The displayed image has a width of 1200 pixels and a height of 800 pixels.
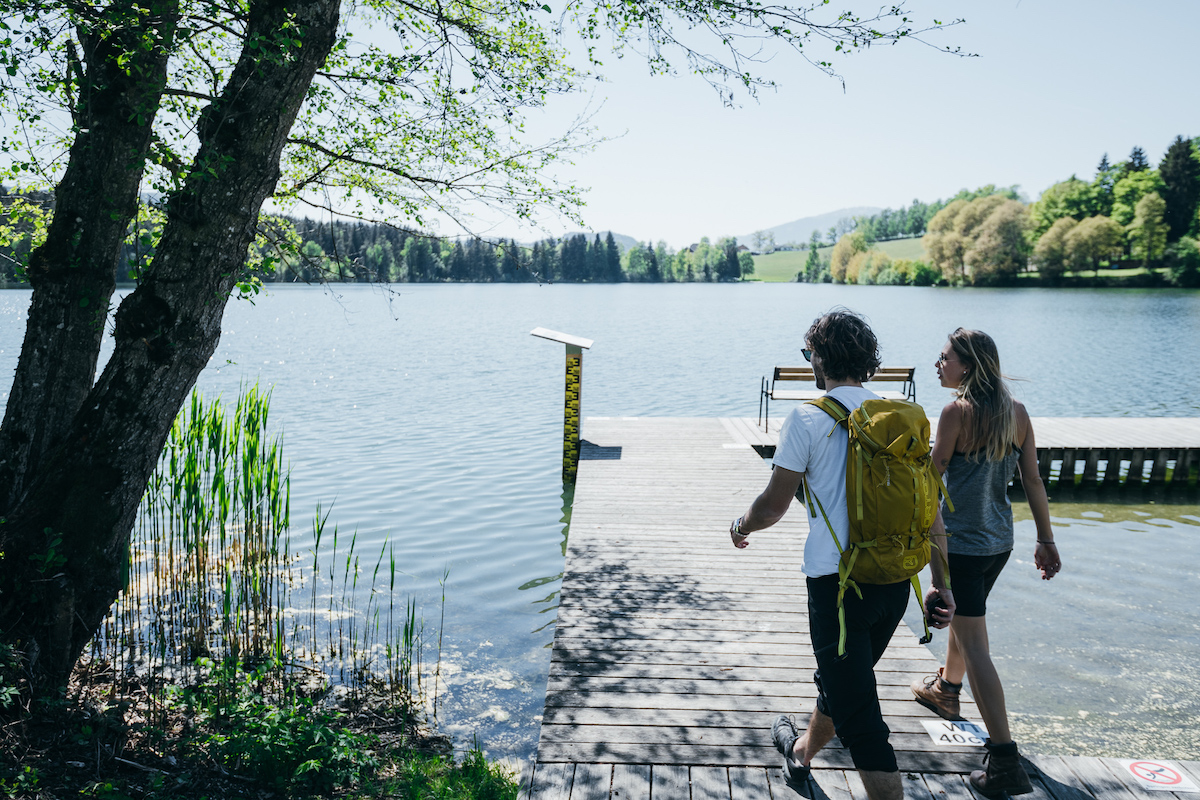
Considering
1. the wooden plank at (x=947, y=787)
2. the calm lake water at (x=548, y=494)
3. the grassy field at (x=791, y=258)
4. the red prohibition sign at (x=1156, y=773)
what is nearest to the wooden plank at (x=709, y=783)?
the wooden plank at (x=947, y=787)

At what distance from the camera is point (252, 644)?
218 inches

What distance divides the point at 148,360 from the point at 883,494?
11.7 feet

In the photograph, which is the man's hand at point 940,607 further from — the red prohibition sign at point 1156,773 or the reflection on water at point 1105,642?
the reflection on water at point 1105,642

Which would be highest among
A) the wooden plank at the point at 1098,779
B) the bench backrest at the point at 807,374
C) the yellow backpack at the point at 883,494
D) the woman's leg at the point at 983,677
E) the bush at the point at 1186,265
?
the bush at the point at 1186,265

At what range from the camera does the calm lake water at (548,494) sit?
17.1 ft

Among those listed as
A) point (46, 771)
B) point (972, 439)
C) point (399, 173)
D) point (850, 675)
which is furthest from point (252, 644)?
point (972, 439)

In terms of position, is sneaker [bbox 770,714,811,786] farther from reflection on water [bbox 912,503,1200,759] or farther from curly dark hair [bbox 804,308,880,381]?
reflection on water [bbox 912,503,1200,759]

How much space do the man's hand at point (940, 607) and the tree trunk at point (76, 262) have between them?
4377mm

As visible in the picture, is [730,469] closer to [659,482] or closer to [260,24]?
[659,482]

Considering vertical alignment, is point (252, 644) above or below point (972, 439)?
below

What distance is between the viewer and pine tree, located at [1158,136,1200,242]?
238ft

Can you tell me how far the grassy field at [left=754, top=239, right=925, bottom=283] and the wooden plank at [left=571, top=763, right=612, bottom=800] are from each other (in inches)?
5727

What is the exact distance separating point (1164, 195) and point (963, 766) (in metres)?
92.1

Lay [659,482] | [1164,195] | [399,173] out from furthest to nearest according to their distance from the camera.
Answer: [1164,195], [659,482], [399,173]
